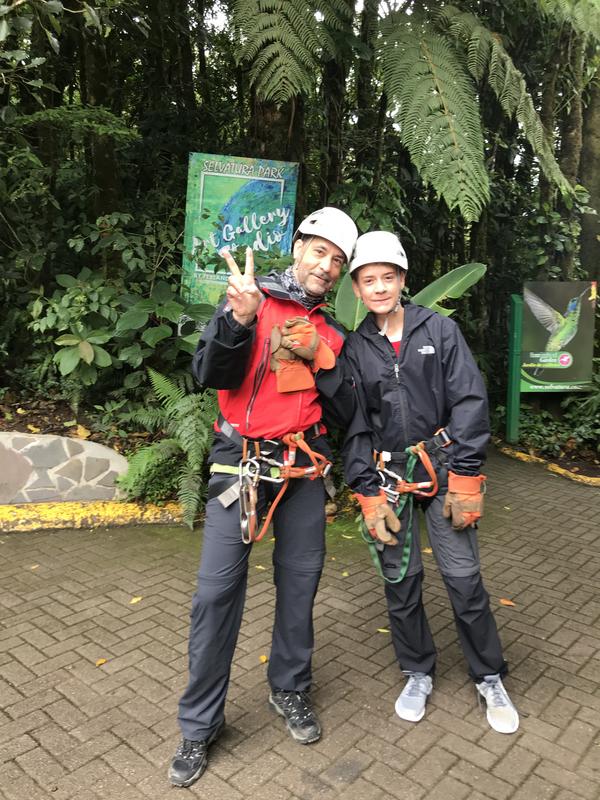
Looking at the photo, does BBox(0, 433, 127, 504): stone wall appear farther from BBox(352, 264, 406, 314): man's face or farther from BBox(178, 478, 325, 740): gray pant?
BBox(352, 264, 406, 314): man's face

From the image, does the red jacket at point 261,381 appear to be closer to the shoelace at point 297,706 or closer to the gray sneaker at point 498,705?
the shoelace at point 297,706

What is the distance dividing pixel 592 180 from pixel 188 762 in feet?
25.6

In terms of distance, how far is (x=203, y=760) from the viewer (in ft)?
8.44

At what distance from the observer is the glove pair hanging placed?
2.54 metres

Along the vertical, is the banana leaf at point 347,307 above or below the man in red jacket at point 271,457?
above

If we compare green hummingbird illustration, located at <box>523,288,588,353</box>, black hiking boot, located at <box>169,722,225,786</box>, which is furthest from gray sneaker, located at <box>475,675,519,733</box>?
green hummingbird illustration, located at <box>523,288,588,353</box>

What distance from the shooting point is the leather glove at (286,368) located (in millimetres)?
2549

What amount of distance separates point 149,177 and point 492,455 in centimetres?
492

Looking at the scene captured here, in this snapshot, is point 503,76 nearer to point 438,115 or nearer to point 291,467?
point 438,115

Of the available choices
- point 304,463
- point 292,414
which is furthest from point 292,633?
point 292,414

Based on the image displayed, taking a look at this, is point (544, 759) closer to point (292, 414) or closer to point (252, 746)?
point (252, 746)

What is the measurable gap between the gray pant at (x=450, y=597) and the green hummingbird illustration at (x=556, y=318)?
539 centimetres

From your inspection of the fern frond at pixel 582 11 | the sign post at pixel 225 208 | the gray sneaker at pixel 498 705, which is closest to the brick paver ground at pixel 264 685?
the gray sneaker at pixel 498 705

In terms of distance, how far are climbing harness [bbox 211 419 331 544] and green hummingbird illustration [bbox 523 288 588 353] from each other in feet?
18.8
